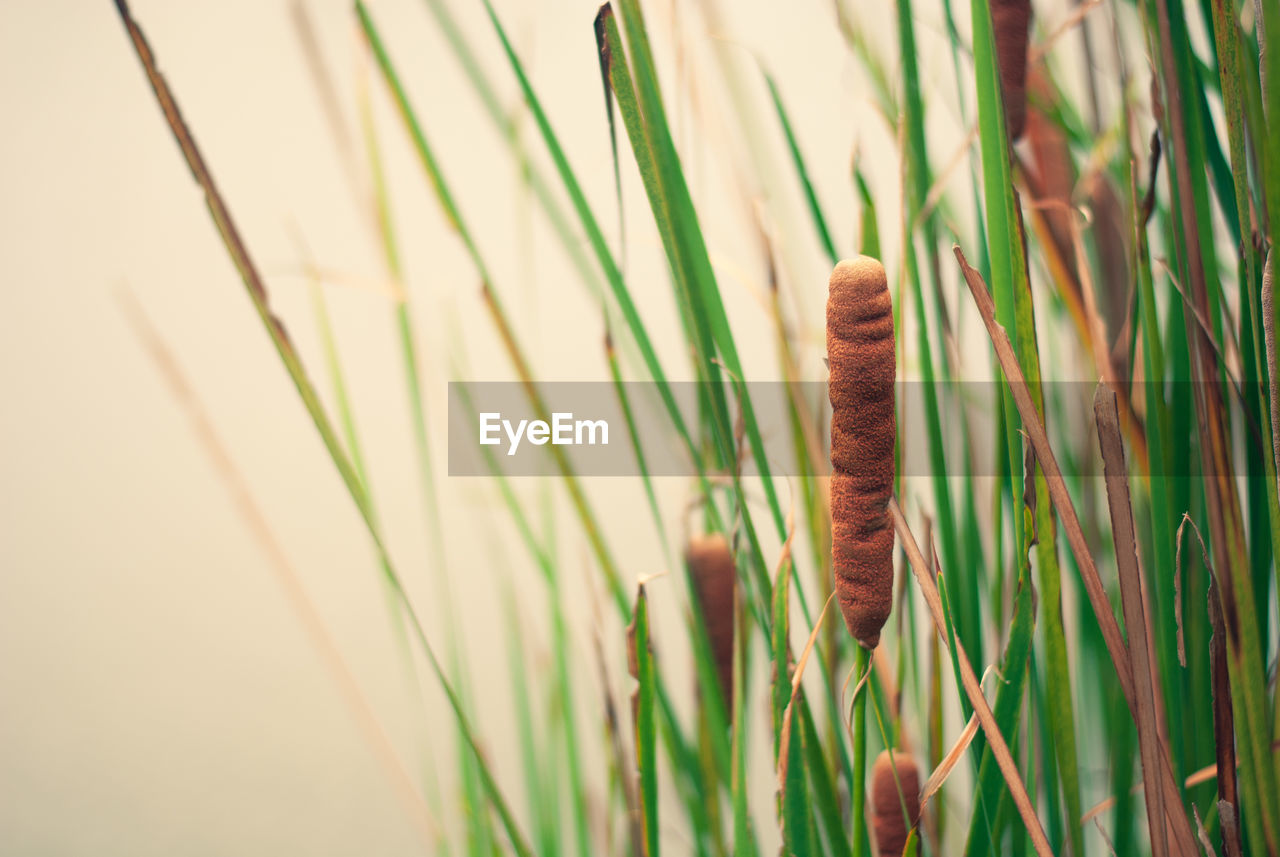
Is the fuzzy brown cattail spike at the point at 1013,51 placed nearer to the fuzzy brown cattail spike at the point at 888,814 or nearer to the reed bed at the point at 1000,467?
the reed bed at the point at 1000,467

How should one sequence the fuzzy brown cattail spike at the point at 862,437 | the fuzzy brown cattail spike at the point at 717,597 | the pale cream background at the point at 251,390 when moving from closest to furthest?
the fuzzy brown cattail spike at the point at 862,437 < the fuzzy brown cattail spike at the point at 717,597 < the pale cream background at the point at 251,390

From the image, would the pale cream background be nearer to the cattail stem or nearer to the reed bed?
the reed bed

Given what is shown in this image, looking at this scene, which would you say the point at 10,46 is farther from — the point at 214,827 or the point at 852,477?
the point at 852,477

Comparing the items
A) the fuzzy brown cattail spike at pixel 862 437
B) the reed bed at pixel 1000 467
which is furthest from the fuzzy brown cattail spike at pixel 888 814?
the fuzzy brown cattail spike at pixel 862 437

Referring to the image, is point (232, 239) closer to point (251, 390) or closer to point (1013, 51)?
point (1013, 51)

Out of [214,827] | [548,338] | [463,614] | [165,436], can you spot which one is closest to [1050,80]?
[548,338]

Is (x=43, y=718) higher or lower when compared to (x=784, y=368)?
lower
